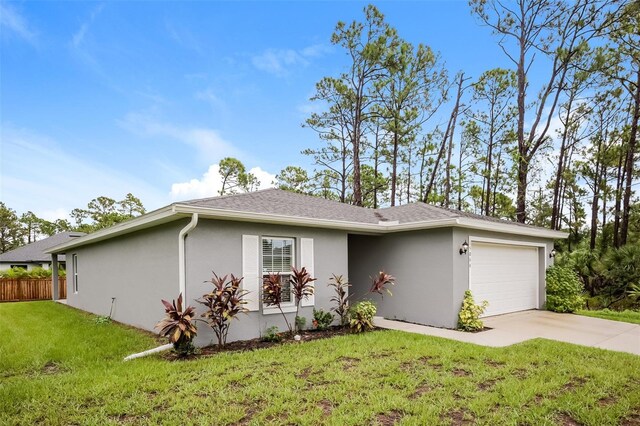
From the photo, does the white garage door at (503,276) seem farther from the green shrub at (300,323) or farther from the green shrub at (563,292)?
the green shrub at (300,323)

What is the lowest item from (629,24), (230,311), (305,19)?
(230,311)

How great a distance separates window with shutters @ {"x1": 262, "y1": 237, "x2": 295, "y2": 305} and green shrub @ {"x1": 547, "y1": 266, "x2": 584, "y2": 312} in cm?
788

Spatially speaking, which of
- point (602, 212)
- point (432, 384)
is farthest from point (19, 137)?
point (602, 212)

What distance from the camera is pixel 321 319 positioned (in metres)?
8.26

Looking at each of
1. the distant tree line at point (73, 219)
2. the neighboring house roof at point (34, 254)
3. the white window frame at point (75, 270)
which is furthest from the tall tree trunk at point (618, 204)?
the distant tree line at point (73, 219)

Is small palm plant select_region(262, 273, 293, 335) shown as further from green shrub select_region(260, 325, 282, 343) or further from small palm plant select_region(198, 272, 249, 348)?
small palm plant select_region(198, 272, 249, 348)

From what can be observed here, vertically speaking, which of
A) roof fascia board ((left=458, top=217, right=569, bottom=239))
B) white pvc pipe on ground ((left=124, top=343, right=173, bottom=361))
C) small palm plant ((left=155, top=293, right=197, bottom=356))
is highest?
roof fascia board ((left=458, top=217, right=569, bottom=239))

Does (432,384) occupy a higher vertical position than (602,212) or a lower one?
lower

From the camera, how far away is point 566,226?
Result: 23781 mm

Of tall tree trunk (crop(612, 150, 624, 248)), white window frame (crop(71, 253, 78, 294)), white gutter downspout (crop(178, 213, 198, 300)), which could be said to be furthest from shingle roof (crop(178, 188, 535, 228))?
tall tree trunk (crop(612, 150, 624, 248))

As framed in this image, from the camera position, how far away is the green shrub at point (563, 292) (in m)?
10.7

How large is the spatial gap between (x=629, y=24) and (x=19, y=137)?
22.5 metres

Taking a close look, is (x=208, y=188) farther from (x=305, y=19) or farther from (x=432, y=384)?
(x=432, y=384)

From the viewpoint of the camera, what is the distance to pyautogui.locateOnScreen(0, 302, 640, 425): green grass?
12.8 ft
